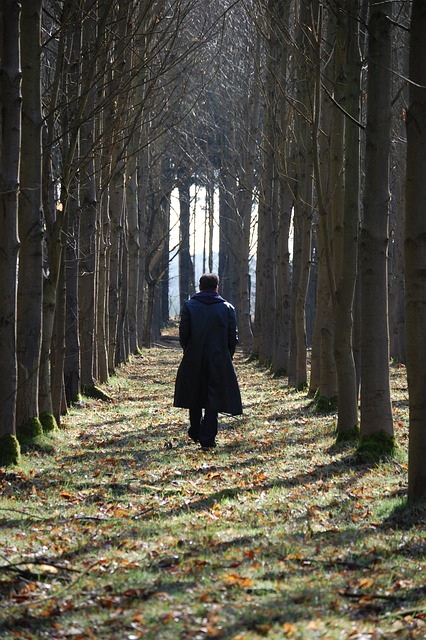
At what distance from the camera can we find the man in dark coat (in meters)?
10.4

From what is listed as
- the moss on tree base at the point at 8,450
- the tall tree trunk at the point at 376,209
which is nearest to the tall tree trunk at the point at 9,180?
the moss on tree base at the point at 8,450

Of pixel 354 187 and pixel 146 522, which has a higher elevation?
pixel 354 187

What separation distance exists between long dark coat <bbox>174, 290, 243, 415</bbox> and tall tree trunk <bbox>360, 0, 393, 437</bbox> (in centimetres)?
197

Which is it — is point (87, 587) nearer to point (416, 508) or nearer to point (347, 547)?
point (347, 547)

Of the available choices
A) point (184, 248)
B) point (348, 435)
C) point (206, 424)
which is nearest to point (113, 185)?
point (206, 424)

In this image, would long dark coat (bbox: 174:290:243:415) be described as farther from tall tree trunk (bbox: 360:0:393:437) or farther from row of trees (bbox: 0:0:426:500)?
tall tree trunk (bbox: 360:0:393:437)

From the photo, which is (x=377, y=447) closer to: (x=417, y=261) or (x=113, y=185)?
(x=417, y=261)

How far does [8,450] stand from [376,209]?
4.11 metres

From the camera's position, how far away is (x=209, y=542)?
19.8ft

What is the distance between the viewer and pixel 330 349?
13.5 meters

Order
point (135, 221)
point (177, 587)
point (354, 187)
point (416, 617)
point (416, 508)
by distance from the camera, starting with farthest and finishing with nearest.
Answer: point (135, 221), point (354, 187), point (416, 508), point (177, 587), point (416, 617)

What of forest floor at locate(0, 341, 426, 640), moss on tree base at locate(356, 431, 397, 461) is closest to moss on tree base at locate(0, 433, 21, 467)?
forest floor at locate(0, 341, 426, 640)

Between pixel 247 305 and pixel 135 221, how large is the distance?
6.78m

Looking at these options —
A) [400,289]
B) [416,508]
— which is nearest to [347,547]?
[416,508]
